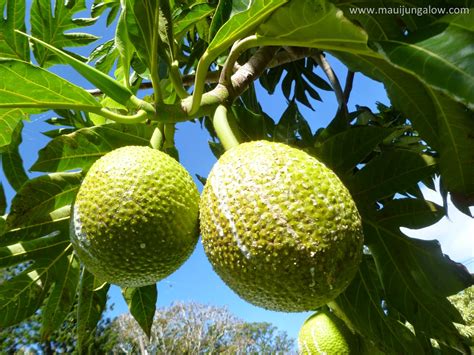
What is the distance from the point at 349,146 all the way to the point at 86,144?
86 cm

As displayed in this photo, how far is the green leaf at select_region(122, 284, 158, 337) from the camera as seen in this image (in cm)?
181

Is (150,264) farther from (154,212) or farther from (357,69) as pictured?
(357,69)

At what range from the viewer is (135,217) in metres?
1.17

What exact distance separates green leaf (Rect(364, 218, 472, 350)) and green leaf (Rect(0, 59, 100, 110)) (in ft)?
3.40

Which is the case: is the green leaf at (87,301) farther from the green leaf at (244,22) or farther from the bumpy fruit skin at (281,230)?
the green leaf at (244,22)

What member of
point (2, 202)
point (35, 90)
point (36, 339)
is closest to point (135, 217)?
point (35, 90)

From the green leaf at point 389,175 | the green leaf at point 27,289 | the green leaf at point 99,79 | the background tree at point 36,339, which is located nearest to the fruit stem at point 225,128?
the green leaf at point 99,79

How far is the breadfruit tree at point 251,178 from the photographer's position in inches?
40.7

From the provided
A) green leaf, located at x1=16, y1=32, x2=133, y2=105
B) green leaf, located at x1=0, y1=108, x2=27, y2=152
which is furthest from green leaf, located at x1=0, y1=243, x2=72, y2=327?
green leaf, located at x1=16, y1=32, x2=133, y2=105

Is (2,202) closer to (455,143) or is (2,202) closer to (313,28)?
(313,28)

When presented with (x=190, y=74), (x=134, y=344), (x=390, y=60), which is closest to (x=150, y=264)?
(x=390, y=60)

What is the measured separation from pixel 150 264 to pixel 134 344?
75.3 feet

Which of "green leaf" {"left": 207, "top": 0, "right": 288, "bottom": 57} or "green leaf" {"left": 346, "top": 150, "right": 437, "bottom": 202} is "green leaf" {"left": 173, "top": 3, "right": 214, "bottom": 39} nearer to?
"green leaf" {"left": 207, "top": 0, "right": 288, "bottom": 57}

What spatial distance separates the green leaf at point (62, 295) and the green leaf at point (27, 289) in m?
0.03
